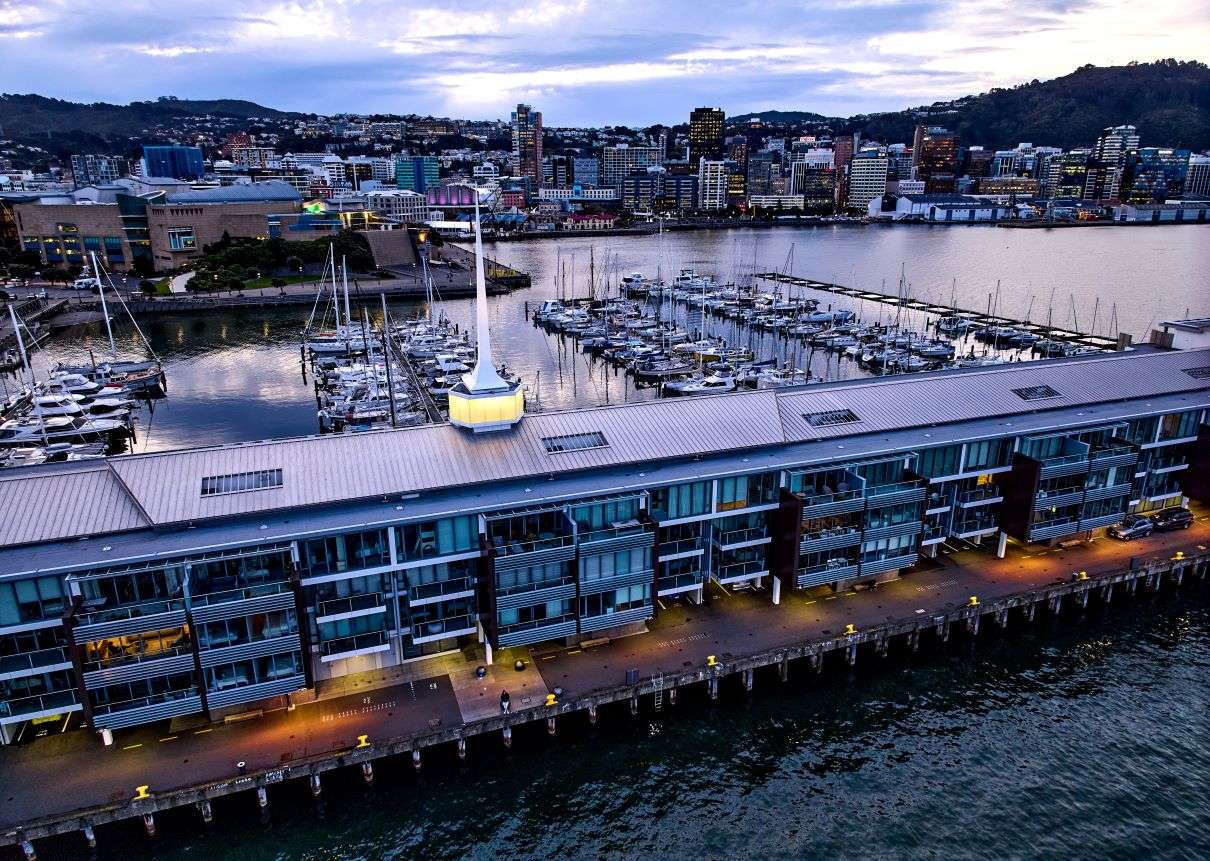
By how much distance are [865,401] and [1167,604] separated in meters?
22.1

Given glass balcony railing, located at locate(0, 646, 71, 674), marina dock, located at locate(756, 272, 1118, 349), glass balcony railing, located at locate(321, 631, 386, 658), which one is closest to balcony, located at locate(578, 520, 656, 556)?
glass balcony railing, located at locate(321, 631, 386, 658)

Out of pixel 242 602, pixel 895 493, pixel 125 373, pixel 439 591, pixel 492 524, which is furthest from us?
pixel 125 373

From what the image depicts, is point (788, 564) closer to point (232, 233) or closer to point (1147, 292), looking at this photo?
point (1147, 292)

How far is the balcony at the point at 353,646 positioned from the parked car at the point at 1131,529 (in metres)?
45.8

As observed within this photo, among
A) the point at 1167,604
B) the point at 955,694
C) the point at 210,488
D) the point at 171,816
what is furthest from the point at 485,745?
the point at 1167,604

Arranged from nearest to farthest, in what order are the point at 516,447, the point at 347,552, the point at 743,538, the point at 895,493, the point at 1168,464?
the point at 347,552 < the point at 516,447 < the point at 743,538 < the point at 895,493 < the point at 1168,464

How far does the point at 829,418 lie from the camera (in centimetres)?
4703

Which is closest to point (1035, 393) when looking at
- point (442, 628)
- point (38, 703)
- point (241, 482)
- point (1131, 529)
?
point (1131, 529)

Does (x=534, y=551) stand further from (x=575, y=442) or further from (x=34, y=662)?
(x=34, y=662)

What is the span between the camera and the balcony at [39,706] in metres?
31.7

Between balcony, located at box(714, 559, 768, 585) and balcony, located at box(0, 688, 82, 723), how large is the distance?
1174 inches

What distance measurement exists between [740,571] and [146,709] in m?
28.4

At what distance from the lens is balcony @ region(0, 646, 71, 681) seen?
31062mm

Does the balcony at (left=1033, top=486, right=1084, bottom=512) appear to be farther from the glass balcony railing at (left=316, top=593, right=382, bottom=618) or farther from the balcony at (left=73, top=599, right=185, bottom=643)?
the balcony at (left=73, top=599, right=185, bottom=643)
